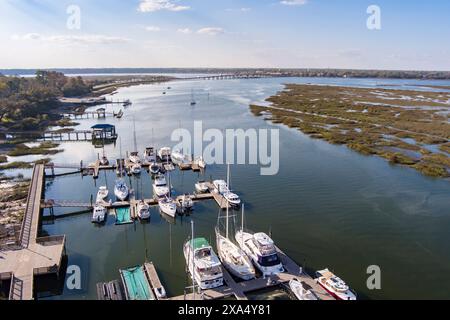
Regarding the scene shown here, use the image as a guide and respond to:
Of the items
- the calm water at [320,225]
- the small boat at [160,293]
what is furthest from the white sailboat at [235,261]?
the small boat at [160,293]

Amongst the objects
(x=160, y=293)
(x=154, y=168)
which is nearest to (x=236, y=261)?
(x=160, y=293)

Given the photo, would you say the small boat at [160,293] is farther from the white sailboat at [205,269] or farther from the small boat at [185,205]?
the small boat at [185,205]

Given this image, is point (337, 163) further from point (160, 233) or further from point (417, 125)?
point (417, 125)

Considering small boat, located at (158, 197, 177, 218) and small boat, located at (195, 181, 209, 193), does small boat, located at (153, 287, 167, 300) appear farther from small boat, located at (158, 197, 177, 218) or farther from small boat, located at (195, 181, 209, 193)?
small boat, located at (195, 181, 209, 193)

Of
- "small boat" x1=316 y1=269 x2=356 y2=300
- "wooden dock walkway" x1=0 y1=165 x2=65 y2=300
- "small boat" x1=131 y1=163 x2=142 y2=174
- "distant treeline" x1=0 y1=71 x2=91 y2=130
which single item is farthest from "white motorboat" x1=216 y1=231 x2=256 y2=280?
"distant treeline" x1=0 y1=71 x2=91 y2=130

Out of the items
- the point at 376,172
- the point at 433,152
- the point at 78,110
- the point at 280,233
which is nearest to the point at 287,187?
the point at 280,233

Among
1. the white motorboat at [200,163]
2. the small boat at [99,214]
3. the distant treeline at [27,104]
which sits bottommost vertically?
the small boat at [99,214]
